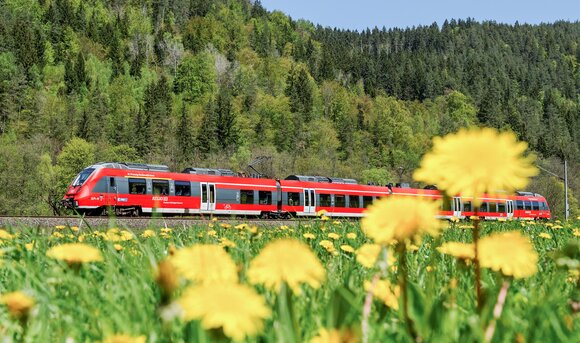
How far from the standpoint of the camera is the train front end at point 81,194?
Answer: 78.4 ft

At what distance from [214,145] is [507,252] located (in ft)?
403

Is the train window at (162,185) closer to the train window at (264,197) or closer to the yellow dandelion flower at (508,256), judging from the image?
the train window at (264,197)

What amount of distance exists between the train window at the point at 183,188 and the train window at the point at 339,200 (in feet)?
32.1

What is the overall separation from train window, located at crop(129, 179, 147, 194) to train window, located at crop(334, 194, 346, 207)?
12.2 m

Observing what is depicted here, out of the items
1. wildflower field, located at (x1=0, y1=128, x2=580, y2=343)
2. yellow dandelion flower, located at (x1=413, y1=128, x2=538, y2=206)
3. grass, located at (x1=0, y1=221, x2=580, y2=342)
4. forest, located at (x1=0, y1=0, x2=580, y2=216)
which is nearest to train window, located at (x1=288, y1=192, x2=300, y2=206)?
grass, located at (x1=0, y1=221, x2=580, y2=342)

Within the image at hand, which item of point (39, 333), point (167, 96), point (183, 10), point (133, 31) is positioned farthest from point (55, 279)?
point (183, 10)

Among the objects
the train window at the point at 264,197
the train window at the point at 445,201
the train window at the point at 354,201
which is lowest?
the train window at the point at 354,201

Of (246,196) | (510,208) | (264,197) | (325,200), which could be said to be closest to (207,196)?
(246,196)

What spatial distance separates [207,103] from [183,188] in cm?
11473

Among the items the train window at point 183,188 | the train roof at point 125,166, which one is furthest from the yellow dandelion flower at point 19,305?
the train window at point 183,188

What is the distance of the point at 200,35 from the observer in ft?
577

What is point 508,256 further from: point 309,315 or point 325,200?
point 325,200

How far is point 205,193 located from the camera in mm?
27734

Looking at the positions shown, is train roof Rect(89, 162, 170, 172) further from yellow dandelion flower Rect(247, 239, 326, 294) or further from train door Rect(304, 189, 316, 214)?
yellow dandelion flower Rect(247, 239, 326, 294)
